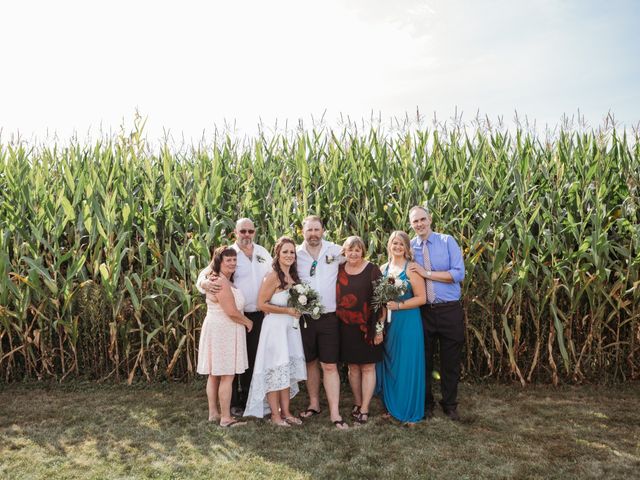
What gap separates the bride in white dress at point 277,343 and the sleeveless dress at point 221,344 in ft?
0.55

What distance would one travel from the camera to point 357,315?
4.24 meters

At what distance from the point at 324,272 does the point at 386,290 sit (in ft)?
1.62

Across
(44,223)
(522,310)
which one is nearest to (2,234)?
(44,223)

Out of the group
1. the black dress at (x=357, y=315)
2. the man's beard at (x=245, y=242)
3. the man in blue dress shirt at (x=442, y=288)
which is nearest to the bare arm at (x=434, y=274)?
the man in blue dress shirt at (x=442, y=288)

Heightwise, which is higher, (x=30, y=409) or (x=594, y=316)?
(x=594, y=316)

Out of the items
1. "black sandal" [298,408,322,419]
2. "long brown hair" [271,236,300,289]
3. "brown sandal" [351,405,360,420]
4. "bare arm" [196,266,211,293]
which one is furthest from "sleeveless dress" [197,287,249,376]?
"brown sandal" [351,405,360,420]

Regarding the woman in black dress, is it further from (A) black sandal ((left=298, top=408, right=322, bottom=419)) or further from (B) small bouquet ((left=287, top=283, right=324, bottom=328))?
(A) black sandal ((left=298, top=408, right=322, bottom=419))

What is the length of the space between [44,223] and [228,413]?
2754 millimetres

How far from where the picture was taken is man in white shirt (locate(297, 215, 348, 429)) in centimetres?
426

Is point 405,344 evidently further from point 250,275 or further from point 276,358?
point 250,275

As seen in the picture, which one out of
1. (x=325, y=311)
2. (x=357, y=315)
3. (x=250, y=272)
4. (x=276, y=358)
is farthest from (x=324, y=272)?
(x=276, y=358)

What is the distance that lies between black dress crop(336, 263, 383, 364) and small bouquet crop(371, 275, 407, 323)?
0.07 meters

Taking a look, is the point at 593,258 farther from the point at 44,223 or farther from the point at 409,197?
the point at 44,223

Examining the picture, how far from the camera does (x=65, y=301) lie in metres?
5.37
